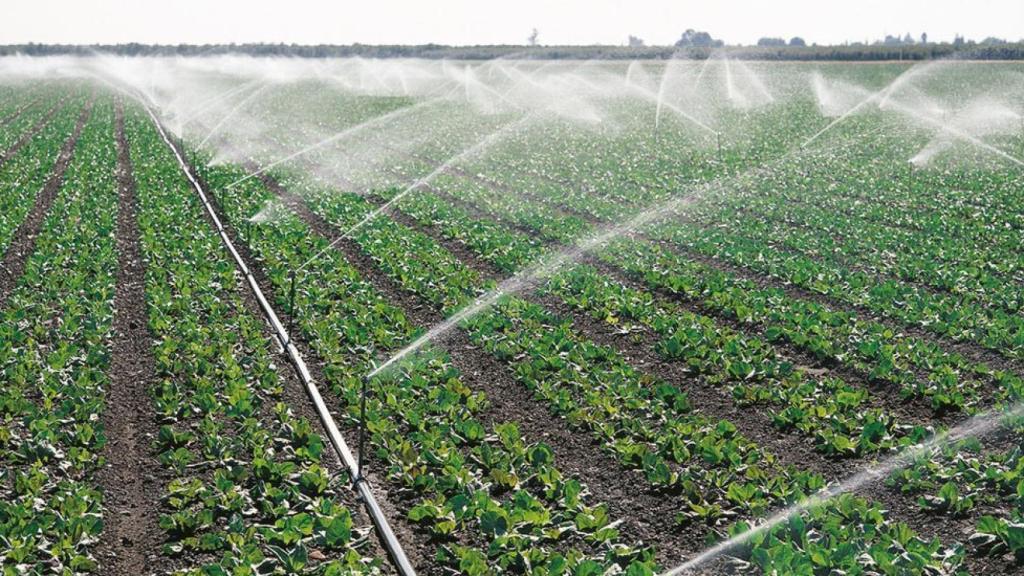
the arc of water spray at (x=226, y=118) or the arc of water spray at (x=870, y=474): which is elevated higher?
the arc of water spray at (x=226, y=118)

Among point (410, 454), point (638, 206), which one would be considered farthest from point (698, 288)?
point (638, 206)

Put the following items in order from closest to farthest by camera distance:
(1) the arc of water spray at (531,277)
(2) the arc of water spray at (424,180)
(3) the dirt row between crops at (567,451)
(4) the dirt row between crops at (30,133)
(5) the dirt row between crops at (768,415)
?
(3) the dirt row between crops at (567,451)
(5) the dirt row between crops at (768,415)
(1) the arc of water spray at (531,277)
(2) the arc of water spray at (424,180)
(4) the dirt row between crops at (30,133)

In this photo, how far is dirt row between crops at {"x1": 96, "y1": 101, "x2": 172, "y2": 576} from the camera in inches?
238

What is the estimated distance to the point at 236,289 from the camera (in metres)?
12.1

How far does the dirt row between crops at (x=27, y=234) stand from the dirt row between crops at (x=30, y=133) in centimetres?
208

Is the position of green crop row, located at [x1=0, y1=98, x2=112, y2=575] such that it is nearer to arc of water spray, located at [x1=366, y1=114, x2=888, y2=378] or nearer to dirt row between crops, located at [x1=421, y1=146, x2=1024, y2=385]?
arc of water spray, located at [x1=366, y1=114, x2=888, y2=378]

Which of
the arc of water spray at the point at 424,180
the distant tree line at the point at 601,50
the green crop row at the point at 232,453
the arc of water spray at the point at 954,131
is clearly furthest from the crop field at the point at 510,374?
the distant tree line at the point at 601,50

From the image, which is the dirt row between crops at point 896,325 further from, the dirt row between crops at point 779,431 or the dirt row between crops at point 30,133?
the dirt row between crops at point 30,133

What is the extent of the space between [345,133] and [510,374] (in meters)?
27.8

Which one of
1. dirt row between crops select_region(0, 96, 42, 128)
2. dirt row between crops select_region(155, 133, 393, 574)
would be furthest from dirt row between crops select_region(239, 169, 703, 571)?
dirt row between crops select_region(0, 96, 42, 128)

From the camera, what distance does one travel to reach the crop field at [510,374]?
6.11 m

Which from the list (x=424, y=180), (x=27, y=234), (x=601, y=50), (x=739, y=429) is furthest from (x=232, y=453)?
(x=601, y=50)

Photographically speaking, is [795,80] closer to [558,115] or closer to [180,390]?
[558,115]

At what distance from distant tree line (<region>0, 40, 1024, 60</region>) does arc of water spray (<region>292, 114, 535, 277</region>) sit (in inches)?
1413
